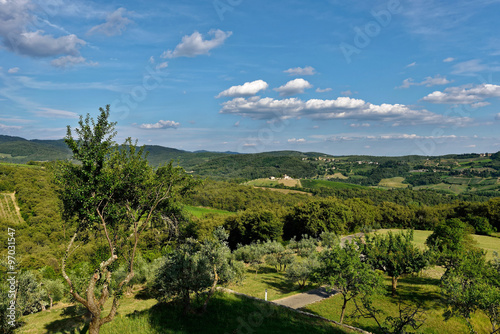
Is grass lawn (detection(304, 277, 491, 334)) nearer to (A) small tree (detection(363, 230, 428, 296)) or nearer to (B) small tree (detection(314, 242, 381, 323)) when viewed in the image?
(B) small tree (detection(314, 242, 381, 323))

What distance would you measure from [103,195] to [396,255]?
27.3 metres

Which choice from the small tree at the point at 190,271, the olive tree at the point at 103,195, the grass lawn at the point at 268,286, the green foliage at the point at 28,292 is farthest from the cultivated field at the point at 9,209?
the small tree at the point at 190,271

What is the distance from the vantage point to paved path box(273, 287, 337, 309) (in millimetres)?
24234

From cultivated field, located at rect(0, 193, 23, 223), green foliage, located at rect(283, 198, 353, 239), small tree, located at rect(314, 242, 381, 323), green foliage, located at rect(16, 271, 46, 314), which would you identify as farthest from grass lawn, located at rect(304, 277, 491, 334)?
cultivated field, located at rect(0, 193, 23, 223)

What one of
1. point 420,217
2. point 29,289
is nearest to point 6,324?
point 29,289

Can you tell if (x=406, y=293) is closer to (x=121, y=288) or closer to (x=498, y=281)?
(x=498, y=281)

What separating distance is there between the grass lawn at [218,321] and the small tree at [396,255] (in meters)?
12.8

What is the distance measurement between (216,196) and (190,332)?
11935 cm

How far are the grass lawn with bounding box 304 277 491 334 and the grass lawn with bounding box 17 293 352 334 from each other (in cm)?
533

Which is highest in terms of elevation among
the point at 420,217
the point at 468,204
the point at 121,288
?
the point at 121,288

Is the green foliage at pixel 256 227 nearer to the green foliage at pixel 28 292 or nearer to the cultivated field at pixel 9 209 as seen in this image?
the green foliage at pixel 28 292

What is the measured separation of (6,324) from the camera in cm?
1480

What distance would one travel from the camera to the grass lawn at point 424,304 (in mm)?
20697

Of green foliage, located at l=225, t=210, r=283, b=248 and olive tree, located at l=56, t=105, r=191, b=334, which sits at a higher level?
olive tree, located at l=56, t=105, r=191, b=334
